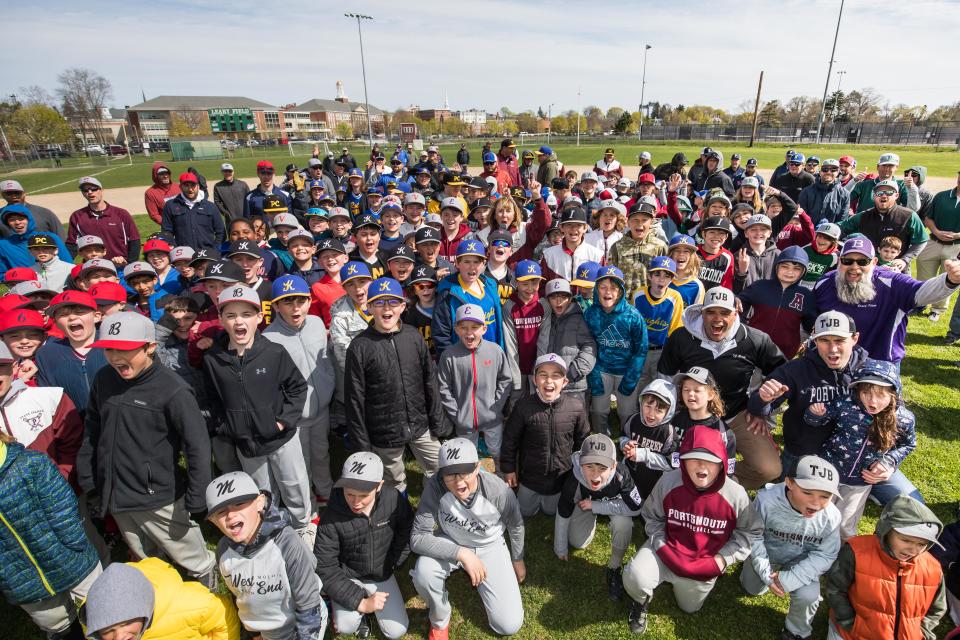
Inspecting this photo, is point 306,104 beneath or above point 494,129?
above

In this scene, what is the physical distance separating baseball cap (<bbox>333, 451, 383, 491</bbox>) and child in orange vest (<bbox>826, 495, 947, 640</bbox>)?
137 inches

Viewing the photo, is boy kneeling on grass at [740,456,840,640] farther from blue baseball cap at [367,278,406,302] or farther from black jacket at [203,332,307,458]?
black jacket at [203,332,307,458]

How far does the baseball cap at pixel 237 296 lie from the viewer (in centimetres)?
386

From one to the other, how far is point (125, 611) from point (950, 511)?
23.2 feet

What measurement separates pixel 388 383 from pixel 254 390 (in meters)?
1.13

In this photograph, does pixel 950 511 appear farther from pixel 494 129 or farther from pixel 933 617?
pixel 494 129

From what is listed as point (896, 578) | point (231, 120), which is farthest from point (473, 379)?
point (231, 120)

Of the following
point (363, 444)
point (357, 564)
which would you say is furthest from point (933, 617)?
point (363, 444)

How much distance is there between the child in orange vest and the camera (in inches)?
123

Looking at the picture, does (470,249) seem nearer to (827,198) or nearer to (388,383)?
(388,383)

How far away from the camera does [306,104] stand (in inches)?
5399

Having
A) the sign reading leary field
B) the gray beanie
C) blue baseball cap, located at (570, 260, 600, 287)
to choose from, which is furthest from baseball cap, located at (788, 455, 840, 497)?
the sign reading leary field

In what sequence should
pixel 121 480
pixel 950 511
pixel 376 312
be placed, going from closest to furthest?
pixel 121 480 < pixel 376 312 < pixel 950 511

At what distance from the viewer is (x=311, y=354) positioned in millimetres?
4617
